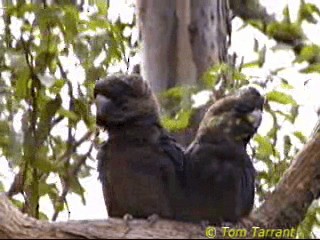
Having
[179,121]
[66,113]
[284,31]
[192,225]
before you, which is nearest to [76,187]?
[66,113]

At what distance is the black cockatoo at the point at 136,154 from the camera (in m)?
1.18

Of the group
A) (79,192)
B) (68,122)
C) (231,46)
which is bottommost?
(79,192)

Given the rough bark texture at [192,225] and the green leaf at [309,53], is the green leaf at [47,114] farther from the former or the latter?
the green leaf at [309,53]

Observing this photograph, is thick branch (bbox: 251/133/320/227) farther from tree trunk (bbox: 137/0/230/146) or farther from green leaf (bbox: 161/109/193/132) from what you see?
tree trunk (bbox: 137/0/230/146)

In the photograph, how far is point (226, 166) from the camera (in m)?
1.17

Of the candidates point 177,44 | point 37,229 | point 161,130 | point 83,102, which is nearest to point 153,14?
point 177,44

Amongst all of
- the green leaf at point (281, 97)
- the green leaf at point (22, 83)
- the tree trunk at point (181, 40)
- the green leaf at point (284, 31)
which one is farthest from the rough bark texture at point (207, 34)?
the green leaf at point (22, 83)

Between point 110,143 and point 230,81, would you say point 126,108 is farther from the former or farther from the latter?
point 230,81

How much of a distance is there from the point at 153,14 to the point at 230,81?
305 millimetres

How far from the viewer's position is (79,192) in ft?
4.83

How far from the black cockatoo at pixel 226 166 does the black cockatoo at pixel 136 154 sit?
0.11 feet

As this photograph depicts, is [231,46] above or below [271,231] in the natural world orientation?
above

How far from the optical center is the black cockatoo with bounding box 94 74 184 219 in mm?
1182

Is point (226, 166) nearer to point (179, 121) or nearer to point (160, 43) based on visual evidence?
point (179, 121)
